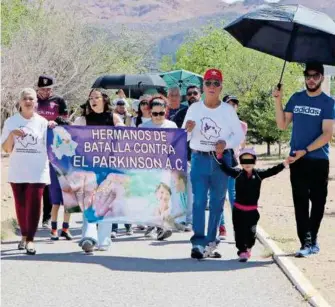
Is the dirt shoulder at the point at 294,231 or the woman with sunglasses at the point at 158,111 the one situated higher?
the woman with sunglasses at the point at 158,111

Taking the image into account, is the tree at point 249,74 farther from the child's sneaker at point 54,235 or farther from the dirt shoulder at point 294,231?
the child's sneaker at point 54,235

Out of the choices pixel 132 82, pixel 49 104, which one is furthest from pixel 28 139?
pixel 132 82

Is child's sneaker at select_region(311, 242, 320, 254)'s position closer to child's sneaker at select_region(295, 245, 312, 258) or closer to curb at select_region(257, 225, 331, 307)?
child's sneaker at select_region(295, 245, 312, 258)

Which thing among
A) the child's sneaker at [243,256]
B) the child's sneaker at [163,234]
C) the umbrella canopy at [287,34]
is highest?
the umbrella canopy at [287,34]

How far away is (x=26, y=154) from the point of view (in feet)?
37.7

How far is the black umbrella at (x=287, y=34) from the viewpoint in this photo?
36.0ft

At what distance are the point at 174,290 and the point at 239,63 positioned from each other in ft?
188

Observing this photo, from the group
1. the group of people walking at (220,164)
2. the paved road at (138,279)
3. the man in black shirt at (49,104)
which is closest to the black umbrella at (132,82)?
the man in black shirt at (49,104)

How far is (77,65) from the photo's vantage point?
45062mm

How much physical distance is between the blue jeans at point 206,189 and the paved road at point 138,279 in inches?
13.5

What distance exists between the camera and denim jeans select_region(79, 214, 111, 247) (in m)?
11.4

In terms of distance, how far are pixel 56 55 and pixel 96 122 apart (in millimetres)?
32049

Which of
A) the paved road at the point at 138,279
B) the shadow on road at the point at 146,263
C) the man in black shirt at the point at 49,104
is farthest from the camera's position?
the man in black shirt at the point at 49,104

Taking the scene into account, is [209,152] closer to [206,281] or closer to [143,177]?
[143,177]
